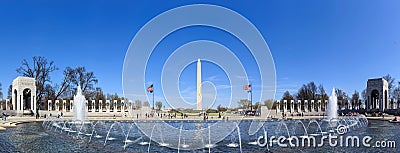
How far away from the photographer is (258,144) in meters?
18.1

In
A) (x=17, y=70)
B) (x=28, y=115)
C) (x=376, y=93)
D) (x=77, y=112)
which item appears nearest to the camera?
(x=77, y=112)

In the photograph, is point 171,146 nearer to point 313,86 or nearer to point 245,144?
point 245,144

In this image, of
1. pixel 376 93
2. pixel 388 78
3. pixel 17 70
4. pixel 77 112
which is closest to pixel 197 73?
pixel 77 112

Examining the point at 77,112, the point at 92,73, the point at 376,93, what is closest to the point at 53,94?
the point at 92,73

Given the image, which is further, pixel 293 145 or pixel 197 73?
pixel 197 73

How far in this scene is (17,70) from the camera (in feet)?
206

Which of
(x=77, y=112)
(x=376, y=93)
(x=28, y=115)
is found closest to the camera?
(x=77, y=112)

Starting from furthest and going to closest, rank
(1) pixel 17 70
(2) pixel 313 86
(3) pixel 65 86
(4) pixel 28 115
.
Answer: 1. (2) pixel 313 86
2. (3) pixel 65 86
3. (1) pixel 17 70
4. (4) pixel 28 115

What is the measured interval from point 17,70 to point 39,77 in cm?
394

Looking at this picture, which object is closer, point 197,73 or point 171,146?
point 171,146

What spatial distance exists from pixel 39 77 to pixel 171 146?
183 ft

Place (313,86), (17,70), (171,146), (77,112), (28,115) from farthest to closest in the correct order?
(313,86) < (17,70) < (28,115) < (77,112) < (171,146)

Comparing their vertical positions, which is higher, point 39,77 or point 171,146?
point 39,77

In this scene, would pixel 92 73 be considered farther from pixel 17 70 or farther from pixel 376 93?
pixel 376 93
